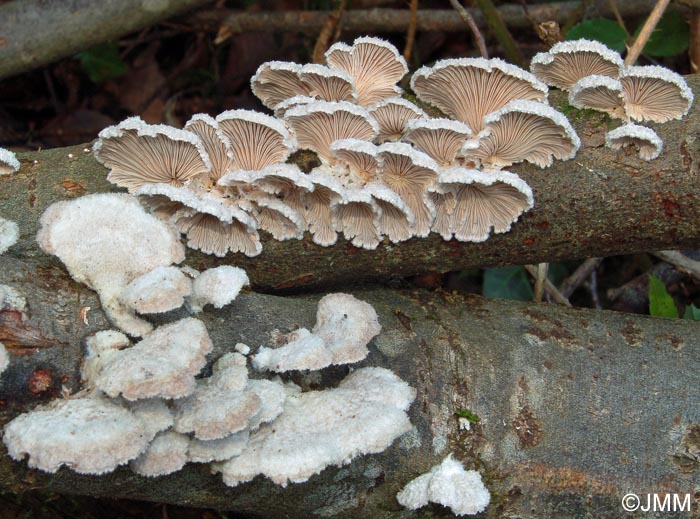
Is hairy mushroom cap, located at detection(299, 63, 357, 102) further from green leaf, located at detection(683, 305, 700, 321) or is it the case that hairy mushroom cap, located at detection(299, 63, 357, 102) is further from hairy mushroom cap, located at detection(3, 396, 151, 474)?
green leaf, located at detection(683, 305, 700, 321)

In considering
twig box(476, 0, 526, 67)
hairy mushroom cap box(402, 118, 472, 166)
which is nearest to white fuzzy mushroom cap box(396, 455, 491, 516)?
hairy mushroom cap box(402, 118, 472, 166)

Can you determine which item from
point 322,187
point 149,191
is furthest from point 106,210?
point 322,187

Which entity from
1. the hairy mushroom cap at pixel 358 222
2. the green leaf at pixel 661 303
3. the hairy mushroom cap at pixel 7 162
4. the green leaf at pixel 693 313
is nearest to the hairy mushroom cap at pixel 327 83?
the hairy mushroom cap at pixel 358 222

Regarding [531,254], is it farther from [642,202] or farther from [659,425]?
[659,425]

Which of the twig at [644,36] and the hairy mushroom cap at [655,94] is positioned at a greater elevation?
the twig at [644,36]

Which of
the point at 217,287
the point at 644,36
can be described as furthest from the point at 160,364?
the point at 644,36

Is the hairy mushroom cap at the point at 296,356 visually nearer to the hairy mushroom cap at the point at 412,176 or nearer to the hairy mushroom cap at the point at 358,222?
the hairy mushroom cap at the point at 358,222

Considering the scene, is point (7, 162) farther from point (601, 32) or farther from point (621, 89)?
point (601, 32)
